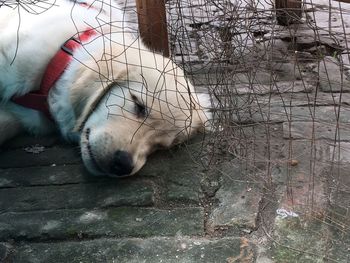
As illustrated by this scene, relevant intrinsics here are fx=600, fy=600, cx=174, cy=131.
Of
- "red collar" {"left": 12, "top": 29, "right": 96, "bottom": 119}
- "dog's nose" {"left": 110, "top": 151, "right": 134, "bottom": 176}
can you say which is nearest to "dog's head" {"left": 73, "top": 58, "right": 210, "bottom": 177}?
"dog's nose" {"left": 110, "top": 151, "right": 134, "bottom": 176}

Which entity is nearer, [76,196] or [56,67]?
[76,196]

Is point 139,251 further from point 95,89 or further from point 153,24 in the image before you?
point 153,24

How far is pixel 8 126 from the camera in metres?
3.12

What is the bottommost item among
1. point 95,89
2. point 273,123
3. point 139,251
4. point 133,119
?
point 139,251

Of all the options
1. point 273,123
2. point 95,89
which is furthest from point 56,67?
point 273,123

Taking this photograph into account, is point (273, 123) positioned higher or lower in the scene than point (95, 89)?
lower

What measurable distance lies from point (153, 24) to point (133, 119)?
30.1 inches

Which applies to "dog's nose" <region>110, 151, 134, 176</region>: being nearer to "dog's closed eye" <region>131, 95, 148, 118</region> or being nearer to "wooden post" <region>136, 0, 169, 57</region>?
"dog's closed eye" <region>131, 95, 148, 118</region>

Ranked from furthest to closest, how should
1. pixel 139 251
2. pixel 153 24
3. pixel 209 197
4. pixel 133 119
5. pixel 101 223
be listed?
1. pixel 153 24
2. pixel 133 119
3. pixel 209 197
4. pixel 101 223
5. pixel 139 251

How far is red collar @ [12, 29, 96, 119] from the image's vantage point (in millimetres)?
2926

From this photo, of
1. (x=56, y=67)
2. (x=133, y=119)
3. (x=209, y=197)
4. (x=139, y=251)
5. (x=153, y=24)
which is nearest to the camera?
(x=139, y=251)

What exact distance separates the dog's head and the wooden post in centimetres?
50

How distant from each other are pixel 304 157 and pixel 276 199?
0.41 meters

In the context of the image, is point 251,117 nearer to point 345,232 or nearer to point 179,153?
point 179,153
